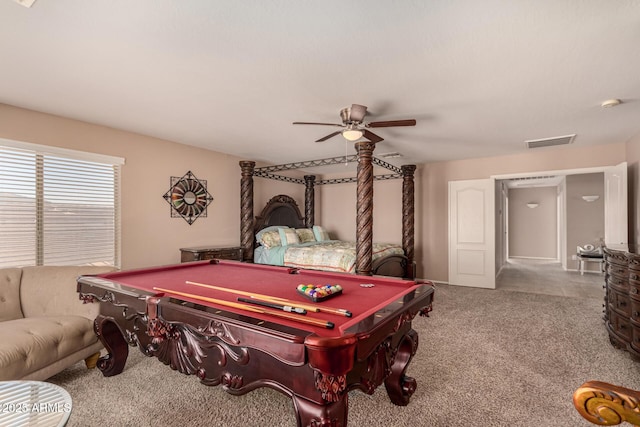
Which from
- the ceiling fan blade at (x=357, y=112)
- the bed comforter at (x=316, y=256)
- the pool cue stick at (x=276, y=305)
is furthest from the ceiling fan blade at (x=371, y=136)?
the pool cue stick at (x=276, y=305)

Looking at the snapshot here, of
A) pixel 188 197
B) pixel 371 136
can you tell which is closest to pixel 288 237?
pixel 188 197

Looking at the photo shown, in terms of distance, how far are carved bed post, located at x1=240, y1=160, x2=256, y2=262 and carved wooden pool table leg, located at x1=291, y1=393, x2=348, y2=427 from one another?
4027 mm

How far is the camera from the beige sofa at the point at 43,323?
72.3 inches

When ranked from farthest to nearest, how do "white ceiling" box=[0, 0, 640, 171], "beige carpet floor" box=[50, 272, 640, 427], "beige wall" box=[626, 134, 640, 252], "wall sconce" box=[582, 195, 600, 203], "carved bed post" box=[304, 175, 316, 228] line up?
"wall sconce" box=[582, 195, 600, 203] < "carved bed post" box=[304, 175, 316, 228] < "beige wall" box=[626, 134, 640, 252] < "beige carpet floor" box=[50, 272, 640, 427] < "white ceiling" box=[0, 0, 640, 171]

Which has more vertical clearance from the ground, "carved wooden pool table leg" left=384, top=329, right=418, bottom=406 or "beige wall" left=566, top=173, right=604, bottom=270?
"beige wall" left=566, top=173, right=604, bottom=270

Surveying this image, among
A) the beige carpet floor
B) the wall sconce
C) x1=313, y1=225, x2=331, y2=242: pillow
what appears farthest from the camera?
the wall sconce

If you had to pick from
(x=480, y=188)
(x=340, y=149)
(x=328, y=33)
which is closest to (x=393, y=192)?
(x=480, y=188)

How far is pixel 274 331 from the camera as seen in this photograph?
3.70ft

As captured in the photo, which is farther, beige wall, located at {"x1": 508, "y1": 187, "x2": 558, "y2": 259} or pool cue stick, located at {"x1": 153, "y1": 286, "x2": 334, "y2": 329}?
beige wall, located at {"x1": 508, "y1": 187, "x2": 558, "y2": 259}

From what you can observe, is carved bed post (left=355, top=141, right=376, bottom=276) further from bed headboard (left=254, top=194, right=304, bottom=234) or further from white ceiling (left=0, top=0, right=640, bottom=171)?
bed headboard (left=254, top=194, right=304, bottom=234)

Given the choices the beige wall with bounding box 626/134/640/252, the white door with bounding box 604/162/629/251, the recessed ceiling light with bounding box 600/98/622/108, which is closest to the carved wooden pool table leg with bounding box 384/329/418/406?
the recessed ceiling light with bounding box 600/98/622/108

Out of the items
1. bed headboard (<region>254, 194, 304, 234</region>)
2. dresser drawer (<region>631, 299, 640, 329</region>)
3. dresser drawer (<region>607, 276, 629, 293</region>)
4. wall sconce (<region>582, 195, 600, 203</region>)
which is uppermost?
wall sconce (<region>582, 195, 600, 203</region>)

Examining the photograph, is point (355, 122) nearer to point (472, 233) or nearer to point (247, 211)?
point (247, 211)

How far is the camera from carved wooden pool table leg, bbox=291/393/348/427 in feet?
3.78
